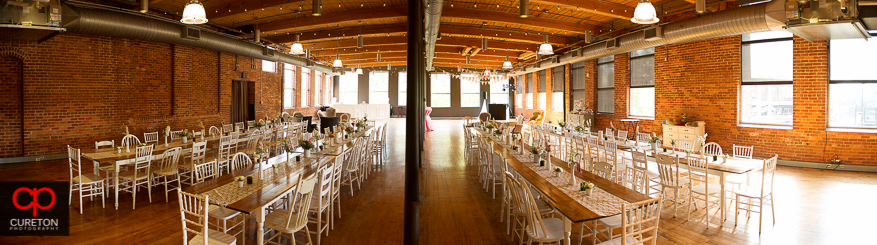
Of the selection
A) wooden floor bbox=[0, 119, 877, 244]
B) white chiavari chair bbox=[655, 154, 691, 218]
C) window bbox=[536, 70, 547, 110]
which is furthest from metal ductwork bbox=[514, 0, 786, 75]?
window bbox=[536, 70, 547, 110]

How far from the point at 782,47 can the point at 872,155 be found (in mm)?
2586

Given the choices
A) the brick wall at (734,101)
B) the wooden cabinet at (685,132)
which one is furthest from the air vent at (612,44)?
the wooden cabinet at (685,132)

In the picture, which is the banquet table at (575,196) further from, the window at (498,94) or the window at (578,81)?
the window at (498,94)

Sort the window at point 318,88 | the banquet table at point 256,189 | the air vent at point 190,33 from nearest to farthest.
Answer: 1. the banquet table at point 256,189
2. the air vent at point 190,33
3. the window at point 318,88

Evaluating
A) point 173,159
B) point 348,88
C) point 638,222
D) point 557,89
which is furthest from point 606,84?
point 348,88

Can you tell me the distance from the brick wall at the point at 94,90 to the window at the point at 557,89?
523 inches

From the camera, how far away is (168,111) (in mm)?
9852

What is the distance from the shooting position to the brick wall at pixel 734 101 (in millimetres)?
7555

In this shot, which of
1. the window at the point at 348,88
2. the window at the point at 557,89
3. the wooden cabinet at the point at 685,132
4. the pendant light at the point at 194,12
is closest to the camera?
the pendant light at the point at 194,12

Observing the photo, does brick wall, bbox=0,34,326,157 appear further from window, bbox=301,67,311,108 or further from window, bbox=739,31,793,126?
window, bbox=739,31,793,126

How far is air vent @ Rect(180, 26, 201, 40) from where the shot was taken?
841 cm

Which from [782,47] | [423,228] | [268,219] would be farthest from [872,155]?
[268,219]

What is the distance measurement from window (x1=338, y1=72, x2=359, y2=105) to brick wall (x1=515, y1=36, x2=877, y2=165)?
1758 cm

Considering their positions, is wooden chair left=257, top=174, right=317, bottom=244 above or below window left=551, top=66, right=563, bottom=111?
below
